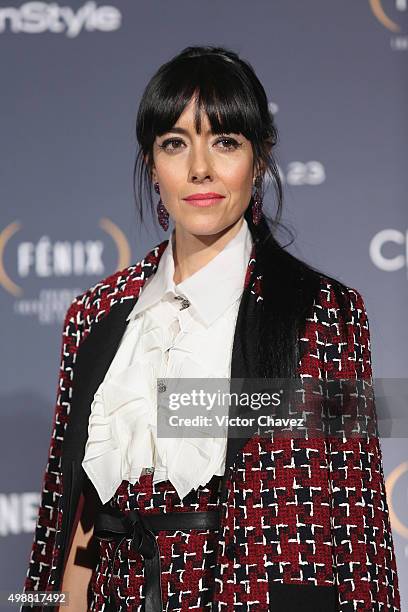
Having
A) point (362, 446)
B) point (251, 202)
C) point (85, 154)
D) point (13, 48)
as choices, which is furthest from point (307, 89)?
point (362, 446)

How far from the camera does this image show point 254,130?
5.14ft

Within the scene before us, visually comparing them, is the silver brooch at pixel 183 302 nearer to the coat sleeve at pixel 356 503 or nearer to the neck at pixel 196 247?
the neck at pixel 196 247

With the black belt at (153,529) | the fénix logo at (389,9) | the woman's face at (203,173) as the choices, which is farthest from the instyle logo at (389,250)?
the black belt at (153,529)

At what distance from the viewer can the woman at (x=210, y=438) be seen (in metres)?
1.40

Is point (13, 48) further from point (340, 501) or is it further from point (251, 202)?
point (340, 501)

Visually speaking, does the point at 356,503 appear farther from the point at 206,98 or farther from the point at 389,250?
the point at 389,250

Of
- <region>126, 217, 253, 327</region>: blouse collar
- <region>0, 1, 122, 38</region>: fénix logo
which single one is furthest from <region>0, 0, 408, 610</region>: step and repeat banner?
<region>126, 217, 253, 327</region>: blouse collar

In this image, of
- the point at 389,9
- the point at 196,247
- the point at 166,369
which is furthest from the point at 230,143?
the point at 389,9

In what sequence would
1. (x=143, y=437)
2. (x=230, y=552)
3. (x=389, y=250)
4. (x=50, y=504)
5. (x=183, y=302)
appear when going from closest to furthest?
1. (x=230, y=552)
2. (x=143, y=437)
3. (x=183, y=302)
4. (x=50, y=504)
5. (x=389, y=250)

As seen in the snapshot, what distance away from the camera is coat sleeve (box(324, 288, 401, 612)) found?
4.56 ft

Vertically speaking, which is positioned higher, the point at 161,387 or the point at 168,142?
→ the point at 168,142

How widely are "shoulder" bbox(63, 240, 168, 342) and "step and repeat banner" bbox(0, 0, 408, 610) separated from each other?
2.35 ft

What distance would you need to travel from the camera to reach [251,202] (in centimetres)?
166

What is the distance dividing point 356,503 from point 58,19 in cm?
159
